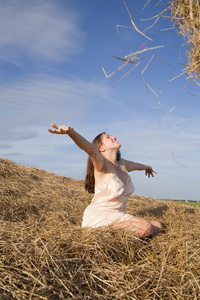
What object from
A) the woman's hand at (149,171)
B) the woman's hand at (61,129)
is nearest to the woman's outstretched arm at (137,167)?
the woman's hand at (149,171)

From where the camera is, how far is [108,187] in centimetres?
313

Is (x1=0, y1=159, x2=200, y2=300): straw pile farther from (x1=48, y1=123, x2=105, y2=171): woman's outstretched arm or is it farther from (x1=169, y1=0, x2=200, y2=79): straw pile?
(x1=169, y1=0, x2=200, y2=79): straw pile

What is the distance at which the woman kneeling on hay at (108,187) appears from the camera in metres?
2.81

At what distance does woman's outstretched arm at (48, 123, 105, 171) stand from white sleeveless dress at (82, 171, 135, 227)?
0.21m

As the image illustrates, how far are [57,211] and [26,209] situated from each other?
1.50ft

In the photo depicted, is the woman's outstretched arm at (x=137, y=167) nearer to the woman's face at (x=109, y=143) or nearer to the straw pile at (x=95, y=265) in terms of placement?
the woman's face at (x=109, y=143)

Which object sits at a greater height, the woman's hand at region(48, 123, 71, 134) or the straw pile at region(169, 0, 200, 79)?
the straw pile at region(169, 0, 200, 79)

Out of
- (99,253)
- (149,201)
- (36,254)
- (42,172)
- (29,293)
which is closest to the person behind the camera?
(29,293)

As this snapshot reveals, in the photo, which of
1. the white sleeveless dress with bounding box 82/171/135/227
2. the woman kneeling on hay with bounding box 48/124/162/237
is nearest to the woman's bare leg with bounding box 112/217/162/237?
the woman kneeling on hay with bounding box 48/124/162/237

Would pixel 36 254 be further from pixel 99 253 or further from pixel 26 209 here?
pixel 26 209

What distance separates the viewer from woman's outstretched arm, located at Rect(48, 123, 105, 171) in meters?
2.55

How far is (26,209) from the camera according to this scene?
13.7ft

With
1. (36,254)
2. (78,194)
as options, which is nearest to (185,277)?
(36,254)

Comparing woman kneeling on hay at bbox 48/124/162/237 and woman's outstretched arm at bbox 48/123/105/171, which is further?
woman kneeling on hay at bbox 48/124/162/237
